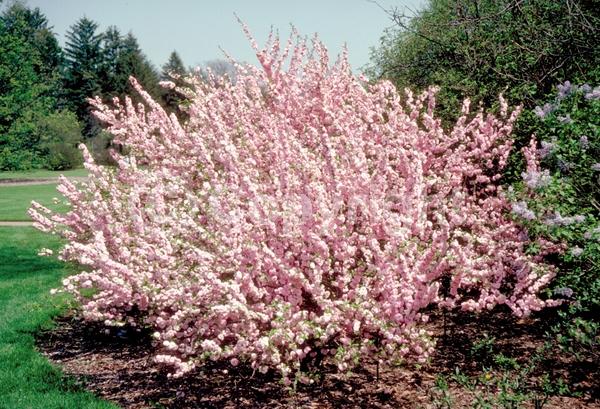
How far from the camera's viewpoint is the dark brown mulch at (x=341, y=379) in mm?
4324

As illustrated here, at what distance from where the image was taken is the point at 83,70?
185ft

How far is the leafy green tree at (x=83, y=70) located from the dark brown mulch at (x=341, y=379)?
5084 centimetres

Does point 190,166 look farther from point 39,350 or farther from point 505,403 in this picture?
point 505,403

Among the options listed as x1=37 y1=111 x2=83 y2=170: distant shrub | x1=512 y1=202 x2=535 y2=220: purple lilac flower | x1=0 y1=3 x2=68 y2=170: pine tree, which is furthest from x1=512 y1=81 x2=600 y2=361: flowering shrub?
x1=37 y1=111 x2=83 y2=170: distant shrub

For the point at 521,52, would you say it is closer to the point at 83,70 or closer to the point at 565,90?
the point at 565,90

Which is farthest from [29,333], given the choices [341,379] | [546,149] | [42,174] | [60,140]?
[42,174]

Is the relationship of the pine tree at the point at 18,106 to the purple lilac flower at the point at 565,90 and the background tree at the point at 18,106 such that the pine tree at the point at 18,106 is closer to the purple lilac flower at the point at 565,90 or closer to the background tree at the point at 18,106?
the background tree at the point at 18,106

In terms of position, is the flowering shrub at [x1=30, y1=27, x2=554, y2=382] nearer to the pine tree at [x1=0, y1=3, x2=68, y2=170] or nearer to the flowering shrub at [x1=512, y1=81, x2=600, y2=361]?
the flowering shrub at [x1=512, y1=81, x2=600, y2=361]

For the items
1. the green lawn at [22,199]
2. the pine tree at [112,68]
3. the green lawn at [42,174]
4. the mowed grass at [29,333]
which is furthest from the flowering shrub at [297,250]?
the pine tree at [112,68]

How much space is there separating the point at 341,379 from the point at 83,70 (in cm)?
5836

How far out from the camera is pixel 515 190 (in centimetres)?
503

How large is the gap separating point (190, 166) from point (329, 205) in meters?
1.84

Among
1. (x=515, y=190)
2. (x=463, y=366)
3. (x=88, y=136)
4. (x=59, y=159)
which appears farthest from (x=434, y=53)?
(x=88, y=136)

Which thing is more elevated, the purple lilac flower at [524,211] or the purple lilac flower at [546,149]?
the purple lilac flower at [546,149]
